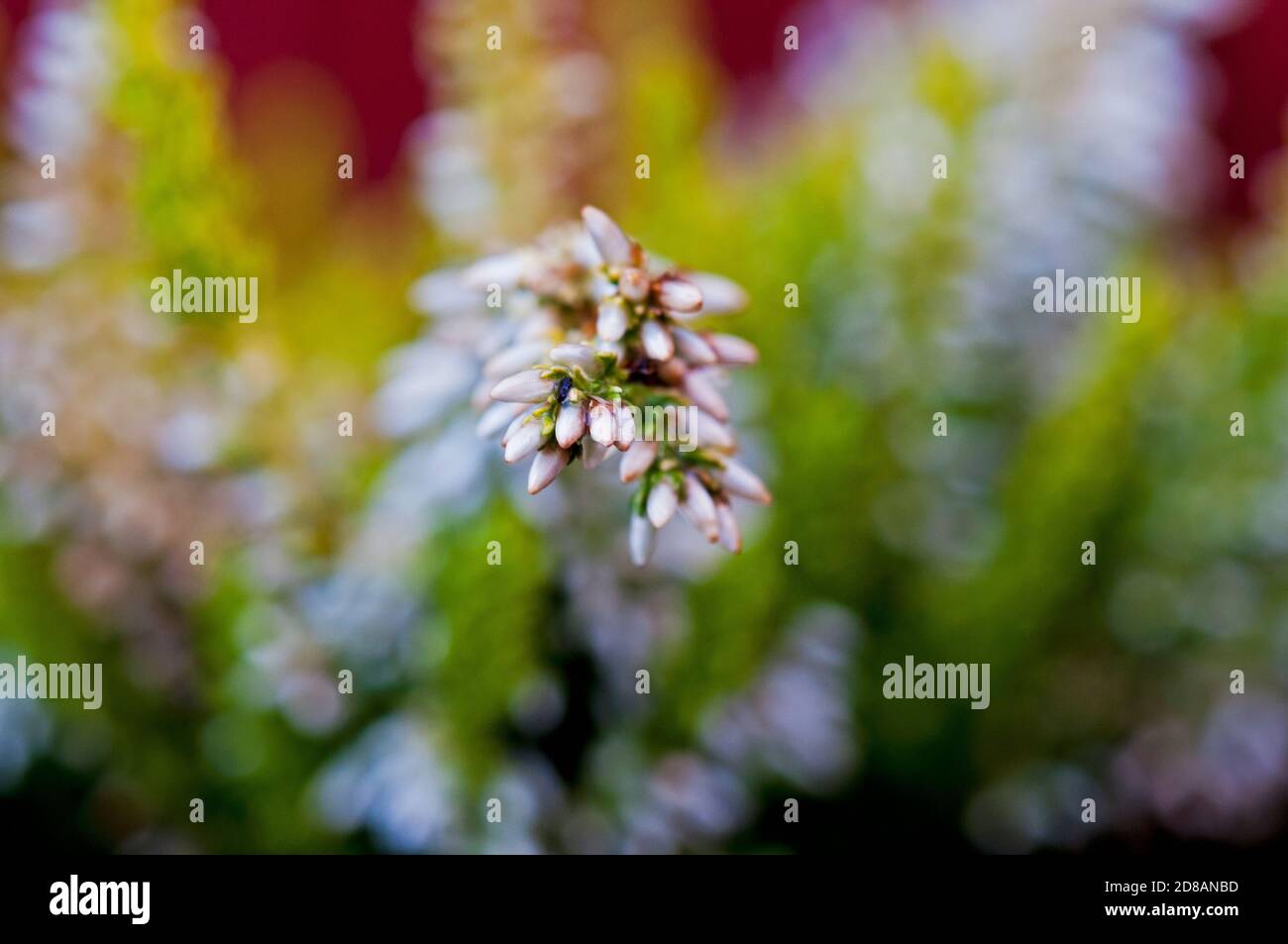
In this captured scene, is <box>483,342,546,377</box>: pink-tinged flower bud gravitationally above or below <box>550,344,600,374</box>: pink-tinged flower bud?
above

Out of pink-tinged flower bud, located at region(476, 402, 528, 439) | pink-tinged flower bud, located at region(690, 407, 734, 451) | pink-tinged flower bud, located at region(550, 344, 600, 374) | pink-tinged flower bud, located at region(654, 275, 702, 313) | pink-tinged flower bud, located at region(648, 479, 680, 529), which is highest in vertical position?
pink-tinged flower bud, located at region(654, 275, 702, 313)

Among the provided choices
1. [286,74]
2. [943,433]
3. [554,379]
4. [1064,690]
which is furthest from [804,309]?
[286,74]

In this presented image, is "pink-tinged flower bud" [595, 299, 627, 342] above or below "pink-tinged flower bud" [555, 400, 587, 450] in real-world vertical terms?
above

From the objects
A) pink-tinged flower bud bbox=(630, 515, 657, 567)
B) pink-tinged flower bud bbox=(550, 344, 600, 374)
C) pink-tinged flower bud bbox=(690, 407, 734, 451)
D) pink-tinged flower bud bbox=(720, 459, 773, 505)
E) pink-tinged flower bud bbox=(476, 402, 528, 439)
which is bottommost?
pink-tinged flower bud bbox=(630, 515, 657, 567)

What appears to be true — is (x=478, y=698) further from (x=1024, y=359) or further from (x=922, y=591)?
(x=1024, y=359)
